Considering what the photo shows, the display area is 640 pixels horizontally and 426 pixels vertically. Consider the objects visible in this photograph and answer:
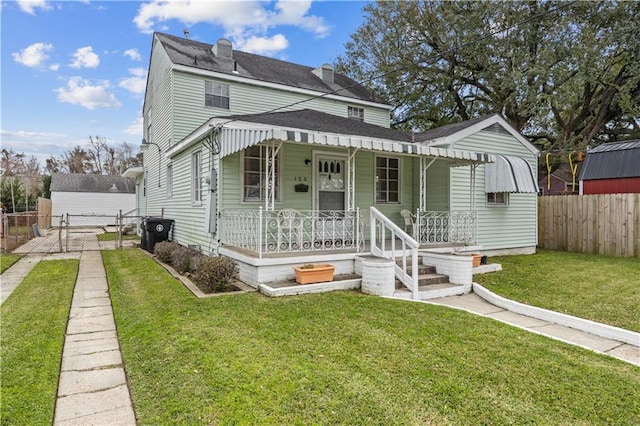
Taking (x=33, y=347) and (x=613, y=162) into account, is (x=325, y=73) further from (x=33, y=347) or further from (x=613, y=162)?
(x=33, y=347)

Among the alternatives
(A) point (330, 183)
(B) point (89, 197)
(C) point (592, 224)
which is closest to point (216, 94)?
(A) point (330, 183)

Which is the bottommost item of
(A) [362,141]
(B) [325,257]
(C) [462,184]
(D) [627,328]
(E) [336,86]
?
(D) [627,328]

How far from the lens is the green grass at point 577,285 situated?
5668 mm

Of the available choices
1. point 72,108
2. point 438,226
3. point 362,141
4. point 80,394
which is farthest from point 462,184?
point 72,108

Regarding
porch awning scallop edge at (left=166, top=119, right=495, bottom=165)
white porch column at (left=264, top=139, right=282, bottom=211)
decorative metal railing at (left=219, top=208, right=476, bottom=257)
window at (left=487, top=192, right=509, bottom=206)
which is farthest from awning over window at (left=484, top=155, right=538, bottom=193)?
white porch column at (left=264, top=139, right=282, bottom=211)

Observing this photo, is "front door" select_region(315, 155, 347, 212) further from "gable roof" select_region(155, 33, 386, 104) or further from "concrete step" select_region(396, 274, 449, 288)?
"gable roof" select_region(155, 33, 386, 104)

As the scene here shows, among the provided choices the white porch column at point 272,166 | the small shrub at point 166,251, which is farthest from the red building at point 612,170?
the small shrub at point 166,251

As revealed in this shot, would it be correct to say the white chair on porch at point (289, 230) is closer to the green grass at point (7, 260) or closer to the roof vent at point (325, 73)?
the green grass at point (7, 260)

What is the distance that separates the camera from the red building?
13.0 meters

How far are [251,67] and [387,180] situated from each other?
7727 mm

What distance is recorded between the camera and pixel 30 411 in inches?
108

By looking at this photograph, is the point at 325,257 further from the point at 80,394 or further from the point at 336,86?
the point at 336,86

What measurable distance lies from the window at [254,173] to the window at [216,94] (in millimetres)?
5477

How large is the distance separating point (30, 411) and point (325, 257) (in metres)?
4.80
